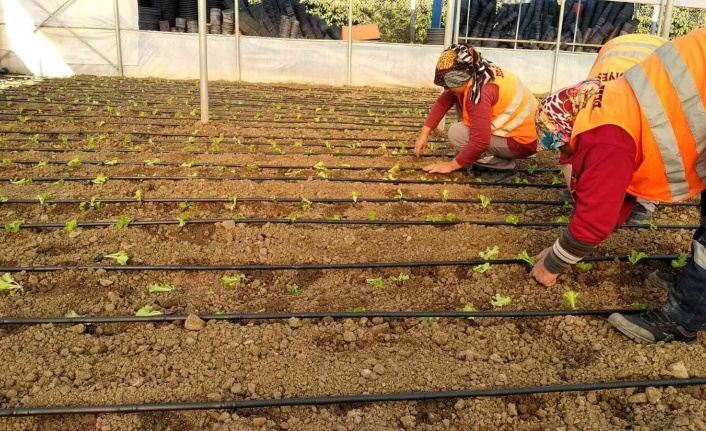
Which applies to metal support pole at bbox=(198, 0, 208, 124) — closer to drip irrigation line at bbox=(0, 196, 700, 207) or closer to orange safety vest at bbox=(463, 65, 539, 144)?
drip irrigation line at bbox=(0, 196, 700, 207)

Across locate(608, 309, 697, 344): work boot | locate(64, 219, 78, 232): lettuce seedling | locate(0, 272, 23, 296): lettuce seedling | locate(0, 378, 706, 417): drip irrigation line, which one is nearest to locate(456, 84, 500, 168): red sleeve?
locate(608, 309, 697, 344): work boot

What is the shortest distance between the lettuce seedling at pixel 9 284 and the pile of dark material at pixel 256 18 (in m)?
11.7

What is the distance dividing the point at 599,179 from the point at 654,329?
0.69 metres

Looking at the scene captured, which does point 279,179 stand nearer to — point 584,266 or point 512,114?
point 512,114

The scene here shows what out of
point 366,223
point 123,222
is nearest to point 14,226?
point 123,222

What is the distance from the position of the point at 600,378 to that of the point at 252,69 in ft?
39.3

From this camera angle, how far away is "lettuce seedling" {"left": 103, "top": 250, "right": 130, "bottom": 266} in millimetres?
2904

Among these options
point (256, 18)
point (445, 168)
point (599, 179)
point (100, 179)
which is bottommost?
point (100, 179)

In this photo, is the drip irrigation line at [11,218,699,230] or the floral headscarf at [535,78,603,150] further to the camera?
the drip irrigation line at [11,218,699,230]

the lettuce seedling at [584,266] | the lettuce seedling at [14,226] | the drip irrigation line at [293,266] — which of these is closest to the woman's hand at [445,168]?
the drip irrigation line at [293,266]

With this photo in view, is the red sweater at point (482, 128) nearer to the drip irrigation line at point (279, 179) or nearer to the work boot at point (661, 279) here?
the drip irrigation line at point (279, 179)

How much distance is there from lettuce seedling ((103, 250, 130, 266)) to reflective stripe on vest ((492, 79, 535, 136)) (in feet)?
8.98

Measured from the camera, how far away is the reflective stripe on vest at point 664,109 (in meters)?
1.99

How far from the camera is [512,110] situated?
401 centimetres
